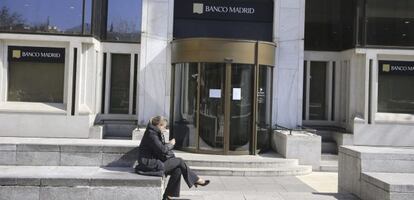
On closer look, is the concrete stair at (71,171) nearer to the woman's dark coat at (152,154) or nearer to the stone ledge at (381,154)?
the woman's dark coat at (152,154)

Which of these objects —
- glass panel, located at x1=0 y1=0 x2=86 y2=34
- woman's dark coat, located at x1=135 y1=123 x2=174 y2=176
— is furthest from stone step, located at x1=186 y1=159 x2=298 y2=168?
glass panel, located at x1=0 y1=0 x2=86 y2=34

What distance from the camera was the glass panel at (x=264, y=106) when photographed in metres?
15.2

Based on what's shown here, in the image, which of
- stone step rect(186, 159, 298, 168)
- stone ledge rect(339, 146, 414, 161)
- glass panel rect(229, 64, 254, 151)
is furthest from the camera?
glass panel rect(229, 64, 254, 151)

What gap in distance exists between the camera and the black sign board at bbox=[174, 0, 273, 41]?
16.8m

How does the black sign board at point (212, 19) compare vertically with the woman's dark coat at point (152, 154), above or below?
above

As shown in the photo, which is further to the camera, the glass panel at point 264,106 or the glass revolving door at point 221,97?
the glass panel at point 264,106

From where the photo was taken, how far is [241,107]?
48.5 ft

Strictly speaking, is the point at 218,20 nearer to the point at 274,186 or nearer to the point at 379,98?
the point at 379,98

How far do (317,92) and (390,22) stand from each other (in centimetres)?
345

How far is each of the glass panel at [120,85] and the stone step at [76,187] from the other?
9.68 m

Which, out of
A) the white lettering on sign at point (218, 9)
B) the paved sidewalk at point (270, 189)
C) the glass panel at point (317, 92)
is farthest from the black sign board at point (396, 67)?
the white lettering on sign at point (218, 9)

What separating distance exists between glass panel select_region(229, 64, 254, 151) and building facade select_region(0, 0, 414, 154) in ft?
0.10

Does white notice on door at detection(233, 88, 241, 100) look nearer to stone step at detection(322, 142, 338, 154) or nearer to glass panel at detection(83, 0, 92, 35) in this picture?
stone step at detection(322, 142, 338, 154)

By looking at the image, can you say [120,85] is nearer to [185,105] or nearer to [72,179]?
[185,105]
